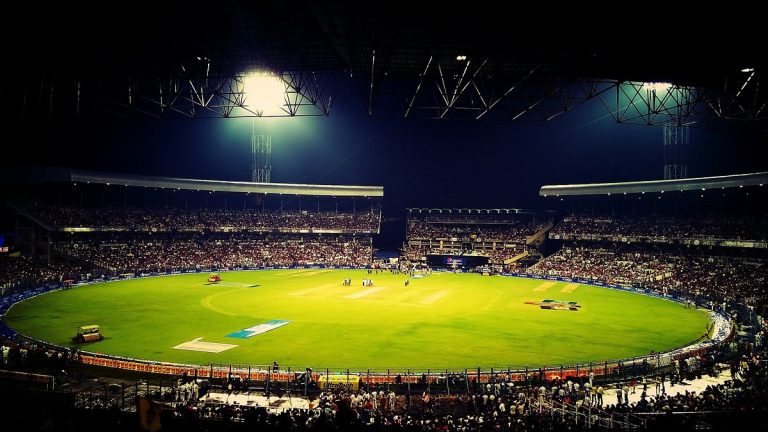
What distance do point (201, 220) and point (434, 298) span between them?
46739 millimetres

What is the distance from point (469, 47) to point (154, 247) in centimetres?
6462

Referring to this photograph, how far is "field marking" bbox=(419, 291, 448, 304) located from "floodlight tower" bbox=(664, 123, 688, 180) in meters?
35.7

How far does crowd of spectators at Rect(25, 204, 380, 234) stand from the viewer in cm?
6100

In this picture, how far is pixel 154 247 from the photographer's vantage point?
69.9m

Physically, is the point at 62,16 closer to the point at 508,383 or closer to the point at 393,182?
the point at 508,383

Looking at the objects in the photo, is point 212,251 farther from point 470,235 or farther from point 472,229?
point 472,229

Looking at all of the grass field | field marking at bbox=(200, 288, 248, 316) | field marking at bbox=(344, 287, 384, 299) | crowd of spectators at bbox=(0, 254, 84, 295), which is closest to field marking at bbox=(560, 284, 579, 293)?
the grass field

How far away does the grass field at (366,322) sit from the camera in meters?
25.2

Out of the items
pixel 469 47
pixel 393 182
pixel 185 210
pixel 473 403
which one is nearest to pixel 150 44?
pixel 469 47

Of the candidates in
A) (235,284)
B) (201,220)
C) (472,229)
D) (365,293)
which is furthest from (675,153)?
(201,220)

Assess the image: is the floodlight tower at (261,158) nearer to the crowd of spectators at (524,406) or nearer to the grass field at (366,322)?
the grass field at (366,322)

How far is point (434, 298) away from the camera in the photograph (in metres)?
45.0

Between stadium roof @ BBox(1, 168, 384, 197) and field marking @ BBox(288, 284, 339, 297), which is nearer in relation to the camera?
field marking @ BBox(288, 284, 339, 297)

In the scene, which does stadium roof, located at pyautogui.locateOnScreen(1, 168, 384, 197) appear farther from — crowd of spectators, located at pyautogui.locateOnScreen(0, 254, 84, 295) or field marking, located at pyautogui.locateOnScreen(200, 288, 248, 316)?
field marking, located at pyautogui.locateOnScreen(200, 288, 248, 316)
